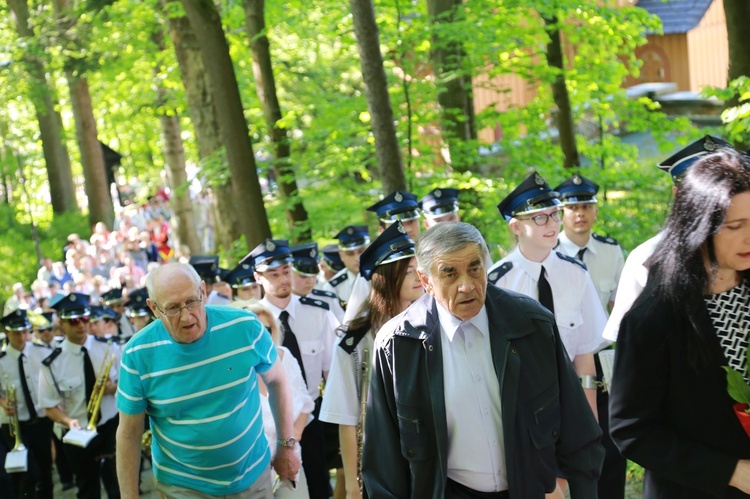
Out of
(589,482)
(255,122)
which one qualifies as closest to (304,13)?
(255,122)

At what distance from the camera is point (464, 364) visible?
3.93 m

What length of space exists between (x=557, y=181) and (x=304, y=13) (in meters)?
5.36

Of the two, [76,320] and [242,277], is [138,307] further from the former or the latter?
[242,277]

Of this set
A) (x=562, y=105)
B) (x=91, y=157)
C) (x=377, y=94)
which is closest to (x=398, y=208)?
(x=377, y=94)

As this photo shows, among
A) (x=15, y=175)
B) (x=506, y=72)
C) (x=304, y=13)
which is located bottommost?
(x=15, y=175)

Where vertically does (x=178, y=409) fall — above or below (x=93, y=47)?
below

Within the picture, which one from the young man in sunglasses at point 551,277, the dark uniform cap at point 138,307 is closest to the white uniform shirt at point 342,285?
the dark uniform cap at point 138,307

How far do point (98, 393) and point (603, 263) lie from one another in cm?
524

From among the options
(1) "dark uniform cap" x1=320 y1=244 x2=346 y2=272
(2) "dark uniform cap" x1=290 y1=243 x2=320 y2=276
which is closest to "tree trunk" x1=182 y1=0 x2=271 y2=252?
(1) "dark uniform cap" x1=320 y1=244 x2=346 y2=272

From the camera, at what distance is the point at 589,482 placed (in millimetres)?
4008

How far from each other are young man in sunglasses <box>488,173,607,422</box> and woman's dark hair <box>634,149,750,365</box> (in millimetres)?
2655

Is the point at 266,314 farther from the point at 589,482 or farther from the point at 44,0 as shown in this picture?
the point at 44,0

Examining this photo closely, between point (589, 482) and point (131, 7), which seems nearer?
point (589, 482)

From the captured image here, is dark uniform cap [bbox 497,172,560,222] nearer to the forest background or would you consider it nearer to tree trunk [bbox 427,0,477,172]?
the forest background
